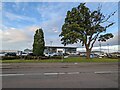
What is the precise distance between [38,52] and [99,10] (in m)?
15.9

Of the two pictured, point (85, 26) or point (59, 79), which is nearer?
point (59, 79)

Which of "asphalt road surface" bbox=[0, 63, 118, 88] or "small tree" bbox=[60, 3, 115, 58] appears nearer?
"asphalt road surface" bbox=[0, 63, 118, 88]

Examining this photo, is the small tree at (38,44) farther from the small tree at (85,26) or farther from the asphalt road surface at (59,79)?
the asphalt road surface at (59,79)

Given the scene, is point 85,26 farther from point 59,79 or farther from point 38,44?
point 59,79

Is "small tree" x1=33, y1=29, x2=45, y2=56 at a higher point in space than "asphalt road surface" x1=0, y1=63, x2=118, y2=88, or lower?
higher

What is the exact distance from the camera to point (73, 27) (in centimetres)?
4556

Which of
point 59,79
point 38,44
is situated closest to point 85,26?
point 38,44

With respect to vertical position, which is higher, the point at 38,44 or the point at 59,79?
the point at 38,44

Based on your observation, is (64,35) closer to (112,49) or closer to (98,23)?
(98,23)

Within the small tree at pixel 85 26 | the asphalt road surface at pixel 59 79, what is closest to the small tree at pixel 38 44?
the small tree at pixel 85 26

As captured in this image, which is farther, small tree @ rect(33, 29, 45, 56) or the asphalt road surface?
small tree @ rect(33, 29, 45, 56)

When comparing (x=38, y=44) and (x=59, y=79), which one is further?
Result: (x=38, y=44)

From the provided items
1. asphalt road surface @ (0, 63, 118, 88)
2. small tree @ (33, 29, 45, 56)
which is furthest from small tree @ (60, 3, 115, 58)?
asphalt road surface @ (0, 63, 118, 88)

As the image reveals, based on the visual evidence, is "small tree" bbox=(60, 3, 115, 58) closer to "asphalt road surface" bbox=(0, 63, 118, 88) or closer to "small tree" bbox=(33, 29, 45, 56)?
"small tree" bbox=(33, 29, 45, 56)
